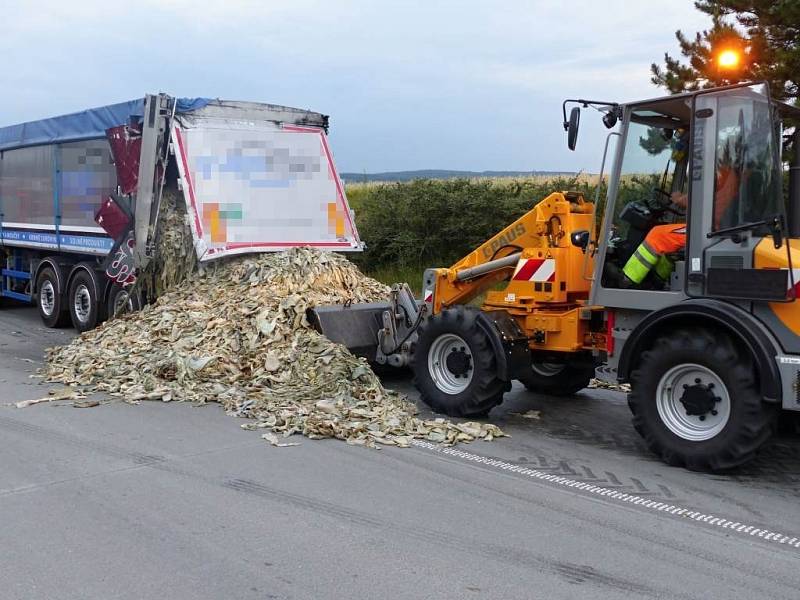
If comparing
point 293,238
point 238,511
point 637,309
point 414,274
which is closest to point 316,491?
point 238,511

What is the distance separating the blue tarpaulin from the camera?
1084 centimetres

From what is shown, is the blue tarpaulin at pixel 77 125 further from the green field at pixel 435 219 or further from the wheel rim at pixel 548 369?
the green field at pixel 435 219

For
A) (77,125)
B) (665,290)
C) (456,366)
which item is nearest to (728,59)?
(665,290)

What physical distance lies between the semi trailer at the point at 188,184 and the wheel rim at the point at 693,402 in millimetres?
5703

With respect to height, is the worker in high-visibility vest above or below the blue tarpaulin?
below

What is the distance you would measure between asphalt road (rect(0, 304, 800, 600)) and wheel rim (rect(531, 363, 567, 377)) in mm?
1316

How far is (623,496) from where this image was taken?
5.42 m

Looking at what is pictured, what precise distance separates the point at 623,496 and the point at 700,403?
967 millimetres

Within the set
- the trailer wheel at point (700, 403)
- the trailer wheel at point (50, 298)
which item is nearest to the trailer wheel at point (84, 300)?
the trailer wheel at point (50, 298)

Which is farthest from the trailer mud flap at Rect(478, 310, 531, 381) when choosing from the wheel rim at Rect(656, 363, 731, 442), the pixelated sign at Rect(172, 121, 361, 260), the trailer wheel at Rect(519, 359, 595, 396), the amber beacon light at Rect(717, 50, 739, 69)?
the pixelated sign at Rect(172, 121, 361, 260)

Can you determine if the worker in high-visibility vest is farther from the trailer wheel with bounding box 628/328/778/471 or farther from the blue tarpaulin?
the blue tarpaulin

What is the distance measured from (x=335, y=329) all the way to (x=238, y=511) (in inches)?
150

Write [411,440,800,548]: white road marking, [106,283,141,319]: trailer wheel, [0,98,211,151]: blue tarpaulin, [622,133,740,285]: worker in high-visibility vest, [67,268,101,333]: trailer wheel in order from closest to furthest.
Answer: [411,440,800,548]: white road marking < [622,133,740,285]: worker in high-visibility vest < [0,98,211,151]: blue tarpaulin < [106,283,141,319]: trailer wheel < [67,268,101,333]: trailer wheel

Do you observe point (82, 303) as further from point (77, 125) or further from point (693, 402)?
point (693, 402)
